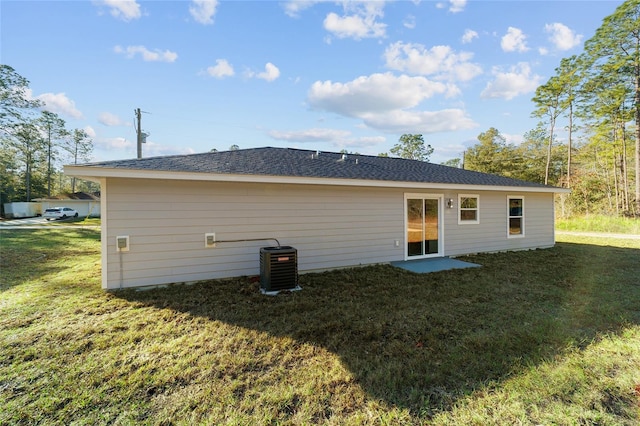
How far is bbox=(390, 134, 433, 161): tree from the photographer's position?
1441 inches

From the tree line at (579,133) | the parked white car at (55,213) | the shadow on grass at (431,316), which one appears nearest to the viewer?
the shadow on grass at (431,316)

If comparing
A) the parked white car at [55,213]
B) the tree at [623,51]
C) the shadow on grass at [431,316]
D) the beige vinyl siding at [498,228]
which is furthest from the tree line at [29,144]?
the tree at [623,51]

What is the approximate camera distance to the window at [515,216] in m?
9.24

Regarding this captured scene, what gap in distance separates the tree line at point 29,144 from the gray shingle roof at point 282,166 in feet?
75.9

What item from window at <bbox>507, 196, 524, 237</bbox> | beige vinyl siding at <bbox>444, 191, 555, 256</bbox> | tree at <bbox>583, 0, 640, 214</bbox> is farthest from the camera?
tree at <bbox>583, 0, 640, 214</bbox>

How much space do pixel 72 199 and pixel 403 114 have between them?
35.1m

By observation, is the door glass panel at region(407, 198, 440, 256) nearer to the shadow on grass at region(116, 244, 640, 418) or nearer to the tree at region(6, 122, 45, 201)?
the shadow on grass at region(116, 244, 640, 418)

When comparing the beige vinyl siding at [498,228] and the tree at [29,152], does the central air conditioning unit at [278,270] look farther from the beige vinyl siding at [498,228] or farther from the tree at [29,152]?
the tree at [29,152]

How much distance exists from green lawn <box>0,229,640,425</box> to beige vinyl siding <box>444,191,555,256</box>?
9.57 ft

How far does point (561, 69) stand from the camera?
19953 millimetres

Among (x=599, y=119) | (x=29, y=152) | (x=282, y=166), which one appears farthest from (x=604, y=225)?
(x=29, y=152)

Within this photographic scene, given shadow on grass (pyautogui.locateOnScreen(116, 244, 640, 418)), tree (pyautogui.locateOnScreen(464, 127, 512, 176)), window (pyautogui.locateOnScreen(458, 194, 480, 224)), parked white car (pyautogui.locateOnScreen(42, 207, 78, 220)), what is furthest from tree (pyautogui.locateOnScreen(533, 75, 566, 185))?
parked white car (pyautogui.locateOnScreen(42, 207, 78, 220))

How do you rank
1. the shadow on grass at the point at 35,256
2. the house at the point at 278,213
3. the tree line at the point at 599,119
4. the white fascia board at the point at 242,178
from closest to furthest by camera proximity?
the white fascia board at the point at 242,178 → the house at the point at 278,213 → the shadow on grass at the point at 35,256 → the tree line at the point at 599,119

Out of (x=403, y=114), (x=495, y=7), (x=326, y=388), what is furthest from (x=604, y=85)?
(x=326, y=388)
